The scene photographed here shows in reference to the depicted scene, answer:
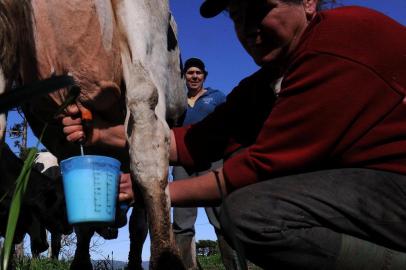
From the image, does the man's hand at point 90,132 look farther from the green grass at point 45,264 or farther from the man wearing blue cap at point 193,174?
the man wearing blue cap at point 193,174

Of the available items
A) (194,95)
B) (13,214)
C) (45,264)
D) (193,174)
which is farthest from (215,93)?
(13,214)

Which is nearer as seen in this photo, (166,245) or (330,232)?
(330,232)

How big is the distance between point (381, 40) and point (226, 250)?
2897 millimetres

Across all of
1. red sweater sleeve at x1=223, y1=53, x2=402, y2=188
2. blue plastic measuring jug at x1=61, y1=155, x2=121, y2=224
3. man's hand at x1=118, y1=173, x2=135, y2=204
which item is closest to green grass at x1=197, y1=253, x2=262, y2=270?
man's hand at x1=118, y1=173, x2=135, y2=204

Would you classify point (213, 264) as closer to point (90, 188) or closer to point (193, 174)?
point (193, 174)

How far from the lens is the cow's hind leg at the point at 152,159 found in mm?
2695

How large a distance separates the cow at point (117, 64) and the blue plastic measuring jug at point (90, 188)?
0.65 meters

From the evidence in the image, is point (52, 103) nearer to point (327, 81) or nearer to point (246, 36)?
point (246, 36)

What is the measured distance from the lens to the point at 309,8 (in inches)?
79.5

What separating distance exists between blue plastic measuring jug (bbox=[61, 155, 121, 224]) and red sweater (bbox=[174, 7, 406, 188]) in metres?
0.57

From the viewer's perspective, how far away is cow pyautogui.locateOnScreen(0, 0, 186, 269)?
9.50ft

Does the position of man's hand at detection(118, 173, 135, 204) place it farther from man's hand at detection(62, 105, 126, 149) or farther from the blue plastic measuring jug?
man's hand at detection(62, 105, 126, 149)

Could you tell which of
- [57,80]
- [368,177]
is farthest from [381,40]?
[57,80]

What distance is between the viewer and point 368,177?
1697 millimetres
